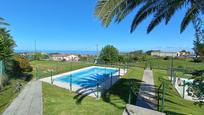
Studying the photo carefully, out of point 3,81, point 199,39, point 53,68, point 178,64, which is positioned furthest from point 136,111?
point 178,64

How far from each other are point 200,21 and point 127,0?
2.39 m

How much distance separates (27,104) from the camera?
10.6m

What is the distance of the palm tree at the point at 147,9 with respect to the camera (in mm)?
6250

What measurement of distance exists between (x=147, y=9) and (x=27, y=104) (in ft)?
24.0

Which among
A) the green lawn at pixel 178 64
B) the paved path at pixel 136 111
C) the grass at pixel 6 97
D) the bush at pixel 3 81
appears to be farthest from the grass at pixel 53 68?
the paved path at pixel 136 111

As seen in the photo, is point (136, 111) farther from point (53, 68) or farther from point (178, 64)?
point (178, 64)

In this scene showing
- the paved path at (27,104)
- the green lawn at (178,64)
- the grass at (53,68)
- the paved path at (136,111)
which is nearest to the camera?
the paved path at (136,111)

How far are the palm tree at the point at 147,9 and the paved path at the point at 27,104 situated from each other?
5.44 metres

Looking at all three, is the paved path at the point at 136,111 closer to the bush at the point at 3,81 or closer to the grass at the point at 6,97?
the grass at the point at 6,97

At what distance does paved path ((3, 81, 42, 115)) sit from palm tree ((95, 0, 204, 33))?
544 cm

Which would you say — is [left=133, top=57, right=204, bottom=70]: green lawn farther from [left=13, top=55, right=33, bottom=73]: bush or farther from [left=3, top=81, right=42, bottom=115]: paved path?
[left=3, top=81, right=42, bottom=115]: paved path

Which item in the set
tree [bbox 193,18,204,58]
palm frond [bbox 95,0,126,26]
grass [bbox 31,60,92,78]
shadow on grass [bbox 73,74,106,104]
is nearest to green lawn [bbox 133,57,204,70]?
grass [bbox 31,60,92,78]

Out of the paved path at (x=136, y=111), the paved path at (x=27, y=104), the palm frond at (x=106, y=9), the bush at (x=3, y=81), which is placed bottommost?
the paved path at (x=27, y=104)

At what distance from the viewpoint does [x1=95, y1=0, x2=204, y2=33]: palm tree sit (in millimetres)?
6250
